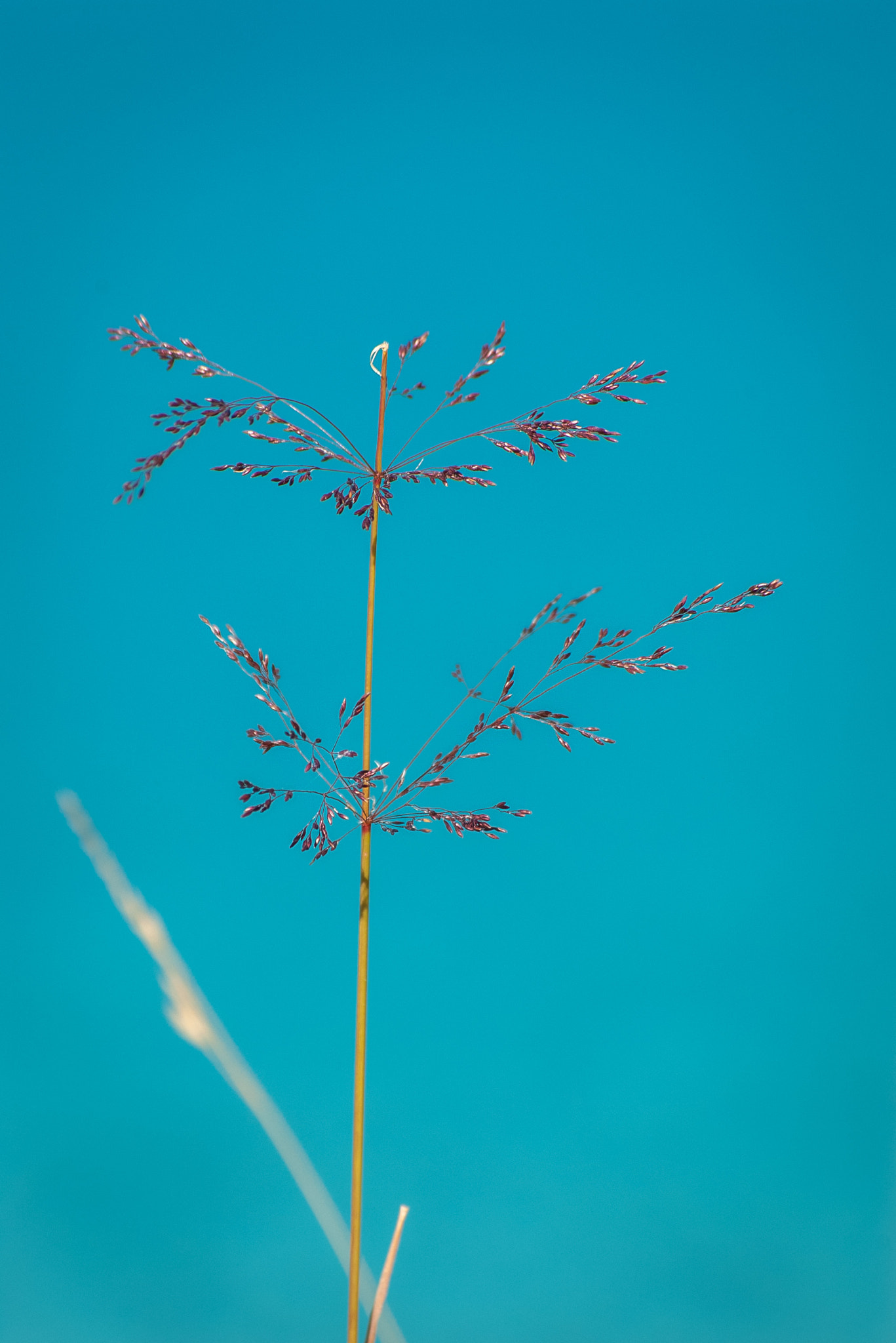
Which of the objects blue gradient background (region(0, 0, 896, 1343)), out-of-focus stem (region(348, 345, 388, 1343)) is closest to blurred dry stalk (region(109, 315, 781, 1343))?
out-of-focus stem (region(348, 345, 388, 1343))

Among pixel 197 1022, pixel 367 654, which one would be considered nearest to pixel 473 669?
pixel 367 654

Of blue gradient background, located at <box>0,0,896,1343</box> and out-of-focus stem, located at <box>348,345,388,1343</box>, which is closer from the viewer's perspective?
out-of-focus stem, located at <box>348,345,388,1343</box>

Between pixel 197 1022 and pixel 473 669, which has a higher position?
pixel 473 669

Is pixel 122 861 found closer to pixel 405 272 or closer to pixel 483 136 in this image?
pixel 405 272

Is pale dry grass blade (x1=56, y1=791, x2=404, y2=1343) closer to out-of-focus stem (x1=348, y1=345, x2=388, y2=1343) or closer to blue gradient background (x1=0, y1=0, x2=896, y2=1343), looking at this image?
blue gradient background (x1=0, y1=0, x2=896, y2=1343)

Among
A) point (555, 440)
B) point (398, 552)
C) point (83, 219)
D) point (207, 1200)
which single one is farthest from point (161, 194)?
point (207, 1200)

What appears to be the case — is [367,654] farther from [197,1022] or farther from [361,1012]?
[197,1022]
